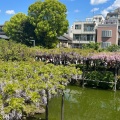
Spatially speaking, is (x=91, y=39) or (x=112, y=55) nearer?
(x=112, y=55)

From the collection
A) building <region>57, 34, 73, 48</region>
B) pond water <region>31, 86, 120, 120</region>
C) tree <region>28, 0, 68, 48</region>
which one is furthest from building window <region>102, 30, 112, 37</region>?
pond water <region>31, 86, 120, 120</region>

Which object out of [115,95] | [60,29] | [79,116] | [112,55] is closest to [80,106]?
[79,116]

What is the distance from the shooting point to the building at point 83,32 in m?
45.5

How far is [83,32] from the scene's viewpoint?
153 ft

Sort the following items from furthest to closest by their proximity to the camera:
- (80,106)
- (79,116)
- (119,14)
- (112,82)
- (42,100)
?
(119,14), (112,82), (80,106), (79,116), (42,100)

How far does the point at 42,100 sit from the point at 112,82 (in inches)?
403

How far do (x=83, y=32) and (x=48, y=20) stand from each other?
1342 centimetres

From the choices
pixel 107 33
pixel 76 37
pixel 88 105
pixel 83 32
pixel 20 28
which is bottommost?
pixel 88 105

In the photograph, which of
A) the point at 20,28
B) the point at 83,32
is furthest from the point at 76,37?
the point at 20,28

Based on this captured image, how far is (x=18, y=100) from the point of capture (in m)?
5.06

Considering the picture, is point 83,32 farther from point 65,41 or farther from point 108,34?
point 108,34

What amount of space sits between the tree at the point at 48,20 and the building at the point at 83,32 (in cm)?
1085

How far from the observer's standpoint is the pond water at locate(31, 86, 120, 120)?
11.4 metres

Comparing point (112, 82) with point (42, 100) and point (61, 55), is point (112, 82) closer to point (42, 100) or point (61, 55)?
point (61, 55)
